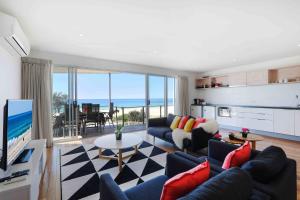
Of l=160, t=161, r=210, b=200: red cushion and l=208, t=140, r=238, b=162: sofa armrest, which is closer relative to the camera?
l=160, t=161, r=210, b=200: red cushion

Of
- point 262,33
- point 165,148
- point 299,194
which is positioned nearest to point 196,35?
point 262,33

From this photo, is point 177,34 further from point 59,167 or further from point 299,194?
point 59,167

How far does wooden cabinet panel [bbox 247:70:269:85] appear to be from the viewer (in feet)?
15.9

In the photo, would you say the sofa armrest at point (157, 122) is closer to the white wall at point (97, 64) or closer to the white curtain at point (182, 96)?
the white wall at point (97, 64)

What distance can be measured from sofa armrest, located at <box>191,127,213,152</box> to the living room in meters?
0.02

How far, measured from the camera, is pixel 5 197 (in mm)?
1276

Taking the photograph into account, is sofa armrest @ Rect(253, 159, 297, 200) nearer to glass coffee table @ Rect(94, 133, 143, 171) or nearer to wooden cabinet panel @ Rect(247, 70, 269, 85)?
glass coffee table @ Rect(94, 133, 143, 171)

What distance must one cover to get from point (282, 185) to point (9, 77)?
4.02 meters

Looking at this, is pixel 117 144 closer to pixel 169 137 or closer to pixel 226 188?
pixel 169 137

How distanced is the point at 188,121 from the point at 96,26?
2.61m

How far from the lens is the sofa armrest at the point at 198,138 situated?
2.91 meters

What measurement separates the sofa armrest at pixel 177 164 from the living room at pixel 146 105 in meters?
0.01

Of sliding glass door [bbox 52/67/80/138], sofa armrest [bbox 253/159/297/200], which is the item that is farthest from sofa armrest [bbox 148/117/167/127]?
sofa armrest [bbox 253/159/297/200]

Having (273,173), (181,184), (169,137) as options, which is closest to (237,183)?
(181,184)
